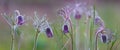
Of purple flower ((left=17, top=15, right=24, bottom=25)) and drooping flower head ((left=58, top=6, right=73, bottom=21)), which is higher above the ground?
drooping flower head ((left=58, top=6, right=73, bottom=21))

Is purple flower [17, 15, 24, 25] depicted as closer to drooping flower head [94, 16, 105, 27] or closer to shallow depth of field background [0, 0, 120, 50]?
shallow depth of field background [0, 0, 120, 50]

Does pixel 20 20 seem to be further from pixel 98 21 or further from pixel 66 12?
pixel 98 21

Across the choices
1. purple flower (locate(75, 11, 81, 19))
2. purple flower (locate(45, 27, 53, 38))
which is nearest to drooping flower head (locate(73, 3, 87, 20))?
purple flower (locate(75, 11, 81, 19))

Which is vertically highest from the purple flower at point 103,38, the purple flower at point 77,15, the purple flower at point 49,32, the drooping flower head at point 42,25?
the purple flower at point 77,15

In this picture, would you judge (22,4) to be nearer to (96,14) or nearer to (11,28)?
(11,28)

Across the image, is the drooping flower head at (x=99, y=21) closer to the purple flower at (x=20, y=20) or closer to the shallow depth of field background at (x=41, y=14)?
the shallow depth of field background at (x=41, y=14)

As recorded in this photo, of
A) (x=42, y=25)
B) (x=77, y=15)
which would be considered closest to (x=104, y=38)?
(x=77, y=15)

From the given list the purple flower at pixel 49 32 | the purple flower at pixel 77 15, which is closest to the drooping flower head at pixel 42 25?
the purple flower at pixel 49 32

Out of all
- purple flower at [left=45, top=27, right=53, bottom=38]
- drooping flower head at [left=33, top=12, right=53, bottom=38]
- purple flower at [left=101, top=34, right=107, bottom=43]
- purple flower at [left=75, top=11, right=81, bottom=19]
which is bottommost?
purple flower at [left=101, top=34, right=107, bottom=43]
